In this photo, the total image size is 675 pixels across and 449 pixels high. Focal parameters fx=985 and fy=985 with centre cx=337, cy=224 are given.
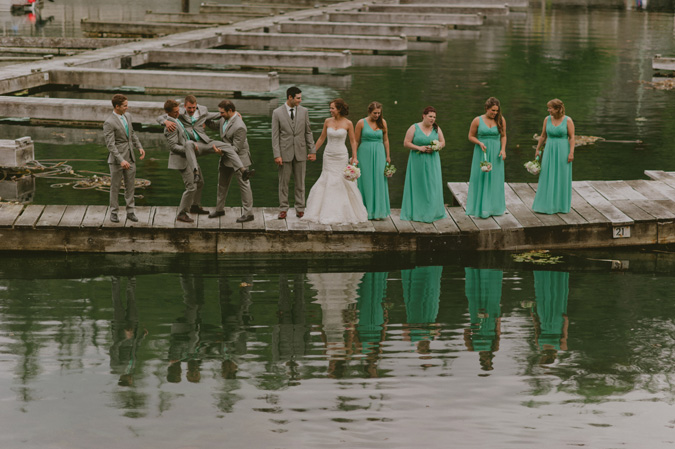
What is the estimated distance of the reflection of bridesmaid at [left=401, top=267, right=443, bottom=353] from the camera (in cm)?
1051

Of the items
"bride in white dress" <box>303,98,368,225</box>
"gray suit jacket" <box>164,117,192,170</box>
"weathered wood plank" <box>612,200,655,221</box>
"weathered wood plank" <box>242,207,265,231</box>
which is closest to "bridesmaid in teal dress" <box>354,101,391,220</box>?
"bride in white dress" <box>303,98,368,225</box>

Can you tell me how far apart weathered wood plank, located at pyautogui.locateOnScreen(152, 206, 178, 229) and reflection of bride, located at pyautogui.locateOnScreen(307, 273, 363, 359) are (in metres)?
2.06

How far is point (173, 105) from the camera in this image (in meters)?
12.7

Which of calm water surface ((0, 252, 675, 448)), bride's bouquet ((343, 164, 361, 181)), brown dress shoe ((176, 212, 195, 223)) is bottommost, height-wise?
calm water surface ((0, 252, 675, 448))

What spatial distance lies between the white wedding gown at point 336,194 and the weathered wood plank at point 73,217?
310 centimetres

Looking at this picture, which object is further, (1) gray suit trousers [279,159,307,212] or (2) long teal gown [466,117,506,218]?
(2) long teal gown [466,117,506,218]

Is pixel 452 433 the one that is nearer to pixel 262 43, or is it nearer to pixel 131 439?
pixel 131 439

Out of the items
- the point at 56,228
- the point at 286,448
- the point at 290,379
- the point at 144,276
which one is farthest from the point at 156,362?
the point at 56,228

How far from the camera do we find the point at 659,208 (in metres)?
14.2

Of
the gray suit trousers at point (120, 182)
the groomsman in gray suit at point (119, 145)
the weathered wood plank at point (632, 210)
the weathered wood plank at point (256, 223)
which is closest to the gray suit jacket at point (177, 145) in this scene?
the groomsman in gray suit at point (119, 145)

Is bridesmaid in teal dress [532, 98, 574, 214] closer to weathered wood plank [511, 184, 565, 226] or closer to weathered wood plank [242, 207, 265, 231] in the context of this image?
weathered wood plank [511, 184, 565, 226]

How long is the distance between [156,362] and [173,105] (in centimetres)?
421

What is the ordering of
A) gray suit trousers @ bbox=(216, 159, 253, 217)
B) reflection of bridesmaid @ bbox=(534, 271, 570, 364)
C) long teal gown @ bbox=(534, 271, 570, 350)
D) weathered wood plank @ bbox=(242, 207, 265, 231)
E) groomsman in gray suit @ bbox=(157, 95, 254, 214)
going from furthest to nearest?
gray suit trousers @ bbox=(216, 159, 253, 217)
weathered wood plank @ bbox=(242, 207, 265, 231)
groomsman in gray suit @ bbox=(157, 95, 254, 214)
long teal gown @ bbox=(534, 271, 570, 350)
reflection of bridesmaid @ bbox=(534, 271, 570, 364)

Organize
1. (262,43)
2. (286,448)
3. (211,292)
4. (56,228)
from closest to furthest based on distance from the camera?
(286,448)
(211,292)
(56,228)
(262,43)
